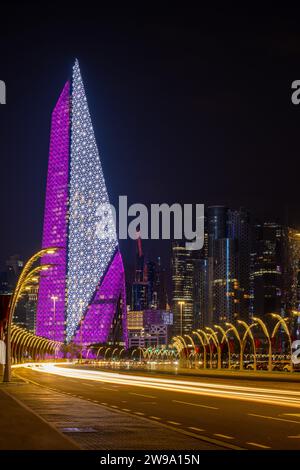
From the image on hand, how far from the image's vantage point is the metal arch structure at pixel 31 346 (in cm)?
11062

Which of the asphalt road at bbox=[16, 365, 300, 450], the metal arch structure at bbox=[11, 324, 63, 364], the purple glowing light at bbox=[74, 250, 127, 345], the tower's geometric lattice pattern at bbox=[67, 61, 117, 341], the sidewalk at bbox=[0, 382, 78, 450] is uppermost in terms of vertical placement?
the tower's geometric lattice pattern at bbox=[67, 61, 117, 341]

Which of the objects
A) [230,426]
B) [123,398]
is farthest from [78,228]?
[230,426]

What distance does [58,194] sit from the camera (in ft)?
536

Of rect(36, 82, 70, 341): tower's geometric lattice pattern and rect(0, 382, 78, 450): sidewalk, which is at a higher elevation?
rect(36, 82, 70, 341): tower's geometric lattice pattern

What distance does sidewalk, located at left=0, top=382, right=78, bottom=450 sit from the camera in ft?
43.7

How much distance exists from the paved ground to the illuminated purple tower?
132086mm

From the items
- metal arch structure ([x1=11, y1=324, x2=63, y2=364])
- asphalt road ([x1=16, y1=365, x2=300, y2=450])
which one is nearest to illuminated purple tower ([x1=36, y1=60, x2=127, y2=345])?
metal arch structure ([x1=11, y1=324, x2=63, y2=364])

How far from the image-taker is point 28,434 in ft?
50.1

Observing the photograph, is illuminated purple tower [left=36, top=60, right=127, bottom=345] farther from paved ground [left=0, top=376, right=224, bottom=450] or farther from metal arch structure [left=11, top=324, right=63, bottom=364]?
paved ground [left=0, top=376, right=224, bottom=450]

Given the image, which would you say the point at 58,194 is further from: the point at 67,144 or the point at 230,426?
the point at 230,426

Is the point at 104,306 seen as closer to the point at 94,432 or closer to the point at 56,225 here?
the point at 56,225

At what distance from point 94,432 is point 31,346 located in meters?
120

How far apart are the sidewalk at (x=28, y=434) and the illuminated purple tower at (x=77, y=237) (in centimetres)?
13356

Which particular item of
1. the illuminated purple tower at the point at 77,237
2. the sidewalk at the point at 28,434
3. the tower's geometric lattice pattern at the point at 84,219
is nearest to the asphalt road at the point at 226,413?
the sidewalk at the point at 28,434
